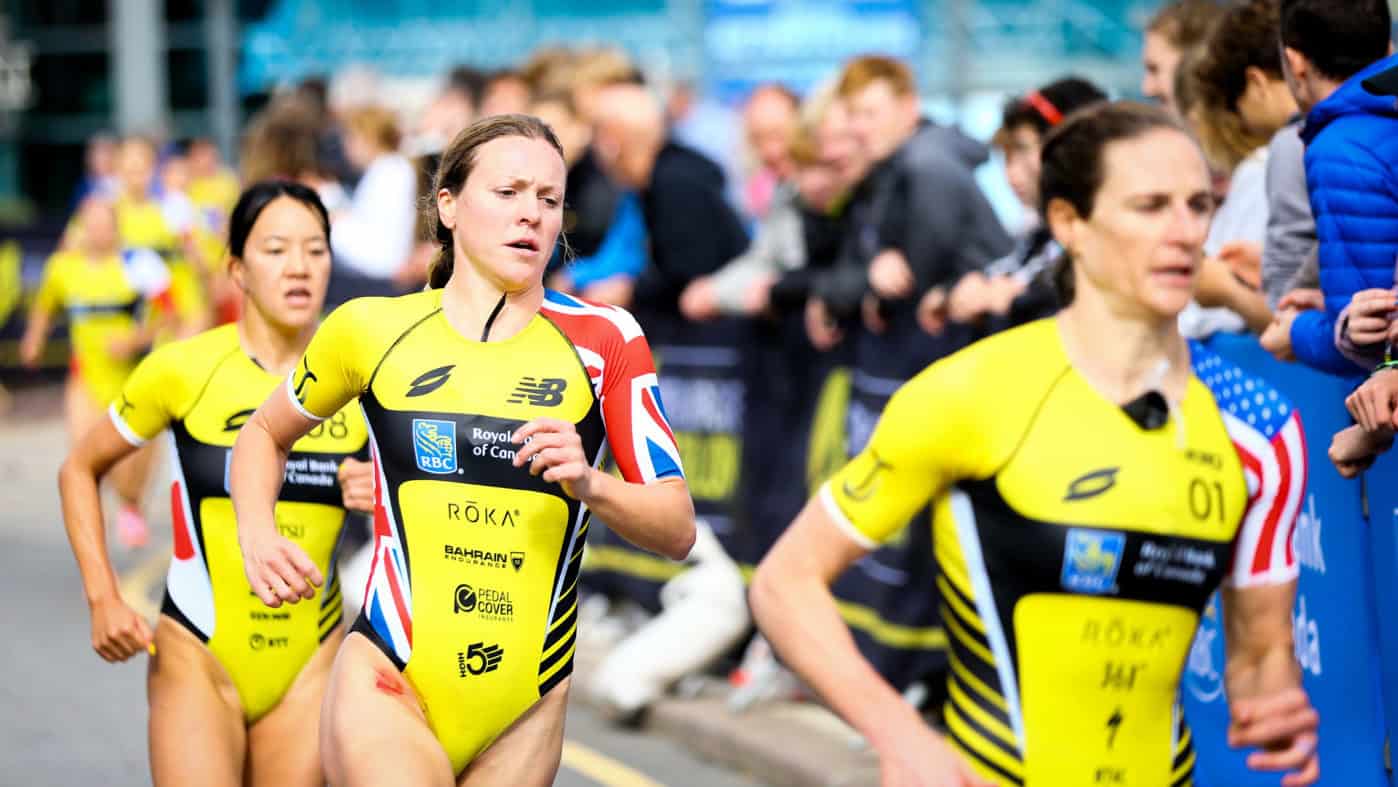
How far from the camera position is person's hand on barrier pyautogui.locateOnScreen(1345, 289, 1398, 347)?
4.74 meters

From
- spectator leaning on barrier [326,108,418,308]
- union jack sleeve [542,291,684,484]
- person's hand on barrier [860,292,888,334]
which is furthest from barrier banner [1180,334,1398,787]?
spectator leaning on barrier [326,108,418,308]

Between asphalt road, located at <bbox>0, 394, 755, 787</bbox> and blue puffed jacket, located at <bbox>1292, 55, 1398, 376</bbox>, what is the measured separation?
366cm

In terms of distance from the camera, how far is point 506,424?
442 cm

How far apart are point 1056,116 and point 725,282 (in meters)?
2.73

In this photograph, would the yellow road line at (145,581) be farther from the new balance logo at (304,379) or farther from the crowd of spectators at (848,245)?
the new balance logo at (304,379)

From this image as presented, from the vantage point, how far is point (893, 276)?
26.9ft

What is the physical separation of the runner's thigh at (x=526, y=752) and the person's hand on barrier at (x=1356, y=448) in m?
1.87

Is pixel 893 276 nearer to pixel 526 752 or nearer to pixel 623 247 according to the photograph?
pixel 623 247

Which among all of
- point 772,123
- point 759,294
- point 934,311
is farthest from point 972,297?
point 772,123

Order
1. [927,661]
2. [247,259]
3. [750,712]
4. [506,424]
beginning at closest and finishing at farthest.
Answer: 1. [506,424]
2. [247,259]
3. [927,661]
4. [750,712]

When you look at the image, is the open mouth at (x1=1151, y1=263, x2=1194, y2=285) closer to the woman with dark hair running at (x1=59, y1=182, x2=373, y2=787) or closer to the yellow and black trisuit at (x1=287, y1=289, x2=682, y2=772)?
the yellow and black trisuit at (x1=287, y1=289, x2=682, y2=772)

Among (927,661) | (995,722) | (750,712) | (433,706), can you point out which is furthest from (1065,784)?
(750,712)

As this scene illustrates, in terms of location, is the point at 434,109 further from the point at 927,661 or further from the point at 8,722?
the point at 927,661

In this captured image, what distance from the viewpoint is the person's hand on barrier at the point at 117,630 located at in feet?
17.6
